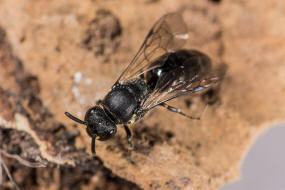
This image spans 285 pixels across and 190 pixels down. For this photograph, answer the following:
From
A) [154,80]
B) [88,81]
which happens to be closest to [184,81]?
[154,80]

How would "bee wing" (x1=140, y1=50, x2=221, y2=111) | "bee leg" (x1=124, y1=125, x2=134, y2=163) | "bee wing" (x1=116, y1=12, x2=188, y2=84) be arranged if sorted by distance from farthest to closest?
"bee wing" (x1=116, y1=12, x2=188, y2=84) < "bee wing" (x1=140, y1=50, x2=221, y2=111) < "bee leg" (x1=124, y1=125, x2=134, y2=163)

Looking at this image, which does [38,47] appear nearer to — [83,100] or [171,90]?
[83,100]

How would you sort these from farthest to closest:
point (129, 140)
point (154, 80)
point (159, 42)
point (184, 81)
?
1. point (159, 42)
2. point (154, 80)
3. point (184, 81)
4. point (129, 140)

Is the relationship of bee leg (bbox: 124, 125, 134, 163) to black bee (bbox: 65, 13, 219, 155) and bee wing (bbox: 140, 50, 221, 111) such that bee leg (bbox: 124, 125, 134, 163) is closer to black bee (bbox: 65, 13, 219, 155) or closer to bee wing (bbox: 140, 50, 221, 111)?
black bee (bbox: 65, 13, 219, 155)

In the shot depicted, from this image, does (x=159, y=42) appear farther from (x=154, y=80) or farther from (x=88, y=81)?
(x=88, y=81)

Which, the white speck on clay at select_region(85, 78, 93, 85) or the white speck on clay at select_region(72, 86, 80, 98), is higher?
the white speck on clay at select_region(85, 78, 93, 85)

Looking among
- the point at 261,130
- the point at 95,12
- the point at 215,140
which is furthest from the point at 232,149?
the point at 95,12

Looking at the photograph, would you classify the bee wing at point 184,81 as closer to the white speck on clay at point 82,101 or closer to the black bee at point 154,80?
the black bee at point 154,80

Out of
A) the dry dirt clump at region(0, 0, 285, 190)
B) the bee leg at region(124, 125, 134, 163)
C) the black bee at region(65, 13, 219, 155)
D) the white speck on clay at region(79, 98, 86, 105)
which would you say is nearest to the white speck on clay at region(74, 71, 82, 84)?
the dry dirt clump at region(0, 0, 285, 190)
